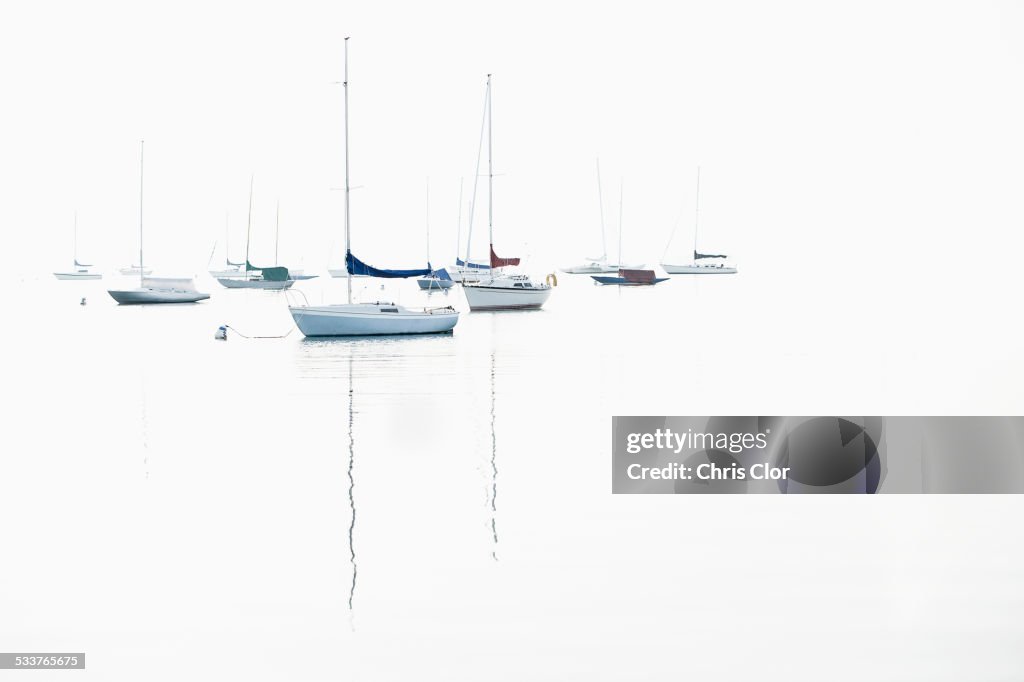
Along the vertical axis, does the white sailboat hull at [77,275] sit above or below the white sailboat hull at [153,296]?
above

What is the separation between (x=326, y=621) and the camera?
9.98 m

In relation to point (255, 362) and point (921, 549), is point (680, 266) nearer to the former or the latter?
point (255, 362)

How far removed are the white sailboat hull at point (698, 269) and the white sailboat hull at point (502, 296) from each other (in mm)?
99358

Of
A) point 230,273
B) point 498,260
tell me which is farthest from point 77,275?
point 498,260

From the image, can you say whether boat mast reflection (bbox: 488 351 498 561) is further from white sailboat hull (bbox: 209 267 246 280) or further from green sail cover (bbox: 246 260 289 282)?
white sailboat hull (bbox: 209 267 246 280)

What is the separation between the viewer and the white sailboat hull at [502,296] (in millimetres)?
63906

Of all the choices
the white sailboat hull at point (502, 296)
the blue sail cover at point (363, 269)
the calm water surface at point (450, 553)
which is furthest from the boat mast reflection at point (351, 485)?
the white sailboat hull at point (502, 296)

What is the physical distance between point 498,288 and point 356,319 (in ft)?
74.0

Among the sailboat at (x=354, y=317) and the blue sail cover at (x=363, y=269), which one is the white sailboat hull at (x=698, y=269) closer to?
the blue sail cover at (x=363, y=269)

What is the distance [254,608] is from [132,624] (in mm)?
1069

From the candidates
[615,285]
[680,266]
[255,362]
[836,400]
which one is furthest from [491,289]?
[680,266]

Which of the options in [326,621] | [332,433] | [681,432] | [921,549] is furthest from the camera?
[681,432]

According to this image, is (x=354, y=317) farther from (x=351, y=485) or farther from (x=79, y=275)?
(x=79, y=275)

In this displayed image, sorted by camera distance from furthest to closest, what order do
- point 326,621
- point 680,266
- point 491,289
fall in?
point 680,266, point 491,289, point 326,621
